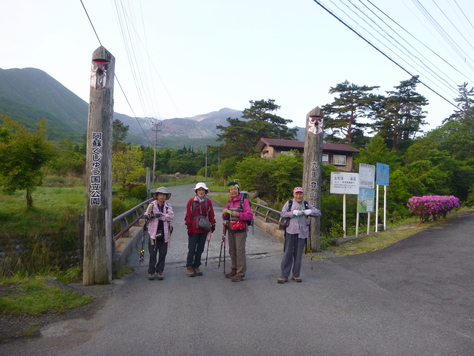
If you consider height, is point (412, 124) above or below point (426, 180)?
above

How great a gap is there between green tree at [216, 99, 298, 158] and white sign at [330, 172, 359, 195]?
112ft

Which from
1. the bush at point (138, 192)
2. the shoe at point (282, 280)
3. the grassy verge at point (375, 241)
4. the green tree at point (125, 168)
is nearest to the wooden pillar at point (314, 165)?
the grassy verge at point (375, 241)

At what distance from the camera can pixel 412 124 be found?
135 feet

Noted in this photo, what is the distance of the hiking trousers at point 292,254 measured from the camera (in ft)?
20.9

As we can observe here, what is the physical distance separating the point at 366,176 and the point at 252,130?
113 feet

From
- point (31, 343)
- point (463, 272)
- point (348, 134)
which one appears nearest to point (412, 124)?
point (348, 134)

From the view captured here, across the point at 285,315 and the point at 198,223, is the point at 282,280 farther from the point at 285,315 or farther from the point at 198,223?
the point at 198,223

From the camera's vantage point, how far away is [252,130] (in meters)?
45.6

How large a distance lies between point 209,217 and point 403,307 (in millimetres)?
3397

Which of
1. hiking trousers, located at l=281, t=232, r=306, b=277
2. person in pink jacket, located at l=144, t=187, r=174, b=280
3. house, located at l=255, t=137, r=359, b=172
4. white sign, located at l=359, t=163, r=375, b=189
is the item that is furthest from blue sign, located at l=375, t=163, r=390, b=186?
house, located at l=255, t=137, r=359, b=172

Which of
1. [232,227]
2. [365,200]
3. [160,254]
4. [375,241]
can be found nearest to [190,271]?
[160,254]

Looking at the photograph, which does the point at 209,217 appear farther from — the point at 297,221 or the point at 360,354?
the point at 360,354

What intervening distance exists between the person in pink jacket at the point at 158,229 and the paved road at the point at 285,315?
28 centimetres

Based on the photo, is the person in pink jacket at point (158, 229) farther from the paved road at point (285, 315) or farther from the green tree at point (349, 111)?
the green tree at point (349, 111)
